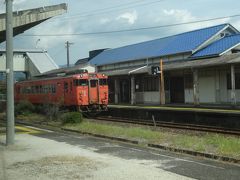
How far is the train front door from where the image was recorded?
98.9 ft

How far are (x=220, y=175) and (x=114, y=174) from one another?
2.14m

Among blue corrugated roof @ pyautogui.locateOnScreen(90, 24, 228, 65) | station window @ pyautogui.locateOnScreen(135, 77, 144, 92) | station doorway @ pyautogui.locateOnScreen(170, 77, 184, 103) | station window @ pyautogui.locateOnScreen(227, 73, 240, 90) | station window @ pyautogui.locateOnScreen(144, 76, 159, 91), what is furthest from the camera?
station window @ pyautogui.locateOnScreen(135, 77, 144, 92)

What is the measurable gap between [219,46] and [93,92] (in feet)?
36.5

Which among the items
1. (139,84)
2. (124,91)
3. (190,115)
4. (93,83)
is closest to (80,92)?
(93,83)

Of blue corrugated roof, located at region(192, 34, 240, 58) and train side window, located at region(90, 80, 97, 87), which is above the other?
blue corrugated roof, located at region(192, 34, 240, 58)

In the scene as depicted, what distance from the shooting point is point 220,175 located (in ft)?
31.5

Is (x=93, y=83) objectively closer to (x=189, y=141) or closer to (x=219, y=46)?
(x=219, y=46)

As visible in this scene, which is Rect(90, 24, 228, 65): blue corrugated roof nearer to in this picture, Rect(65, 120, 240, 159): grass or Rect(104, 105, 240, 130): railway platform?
Rect(104, 105, 240, 130): railway platform

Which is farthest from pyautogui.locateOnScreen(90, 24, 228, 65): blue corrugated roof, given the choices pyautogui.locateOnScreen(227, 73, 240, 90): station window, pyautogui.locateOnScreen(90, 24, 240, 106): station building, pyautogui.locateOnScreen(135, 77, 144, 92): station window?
pyautogui.locateOnScreen(227, 73, 240, 90): station window

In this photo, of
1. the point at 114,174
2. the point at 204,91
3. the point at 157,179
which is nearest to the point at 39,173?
the point at 114,174

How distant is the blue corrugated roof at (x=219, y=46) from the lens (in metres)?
34.5

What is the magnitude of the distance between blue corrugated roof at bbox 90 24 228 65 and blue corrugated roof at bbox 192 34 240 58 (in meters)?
0.92

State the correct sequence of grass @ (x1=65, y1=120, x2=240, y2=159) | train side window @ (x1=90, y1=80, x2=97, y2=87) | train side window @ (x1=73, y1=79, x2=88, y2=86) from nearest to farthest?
grass @ (x1=65, y1=120, x2=240, y2=159) < train side window @ (x1=73, y1=79, x2=88, y2=86) < train side window @ (x1=90, y1=80, x2=97, y2=87)

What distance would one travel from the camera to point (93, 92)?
99.9ft
